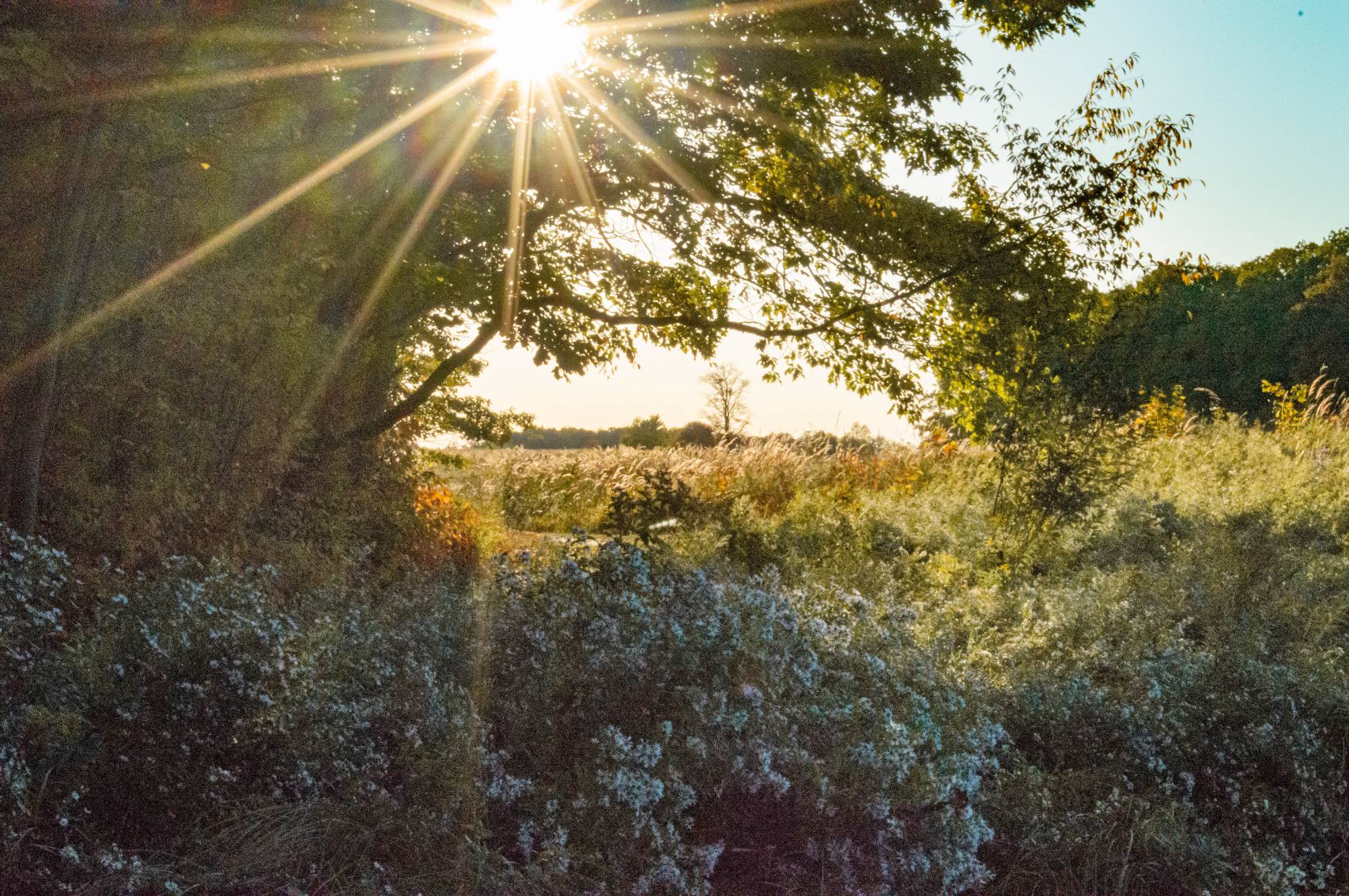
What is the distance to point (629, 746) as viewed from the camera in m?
3.16

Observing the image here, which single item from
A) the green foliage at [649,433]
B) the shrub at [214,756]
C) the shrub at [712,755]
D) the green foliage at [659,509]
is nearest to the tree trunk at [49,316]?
the shrub at [214,756]

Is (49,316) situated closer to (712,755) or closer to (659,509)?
(712,755)

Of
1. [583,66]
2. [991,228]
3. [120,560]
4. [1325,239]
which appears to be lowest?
[120,560]

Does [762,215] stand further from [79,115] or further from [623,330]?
[79,115]

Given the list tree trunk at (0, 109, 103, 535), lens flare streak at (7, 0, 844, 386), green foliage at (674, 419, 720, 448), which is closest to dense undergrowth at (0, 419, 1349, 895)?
tree trunk at (0, 109, 103, 535)

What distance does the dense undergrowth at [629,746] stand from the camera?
3070 mm

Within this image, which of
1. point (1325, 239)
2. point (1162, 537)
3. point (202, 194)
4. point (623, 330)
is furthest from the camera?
point (1325, 239)

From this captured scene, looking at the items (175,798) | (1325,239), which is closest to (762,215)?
(175,798)

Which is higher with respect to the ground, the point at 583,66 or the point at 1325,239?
the point at 1325,239

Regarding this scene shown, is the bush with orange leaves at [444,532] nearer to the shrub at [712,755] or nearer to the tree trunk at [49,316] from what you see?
the tree trunk at [49,316]

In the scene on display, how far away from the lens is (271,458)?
791 centimetres

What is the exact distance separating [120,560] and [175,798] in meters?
4.16

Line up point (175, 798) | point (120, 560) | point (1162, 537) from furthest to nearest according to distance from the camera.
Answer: point (1162, 537)
point (120, 560)
point (175, 798)

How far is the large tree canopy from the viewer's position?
663 cm
